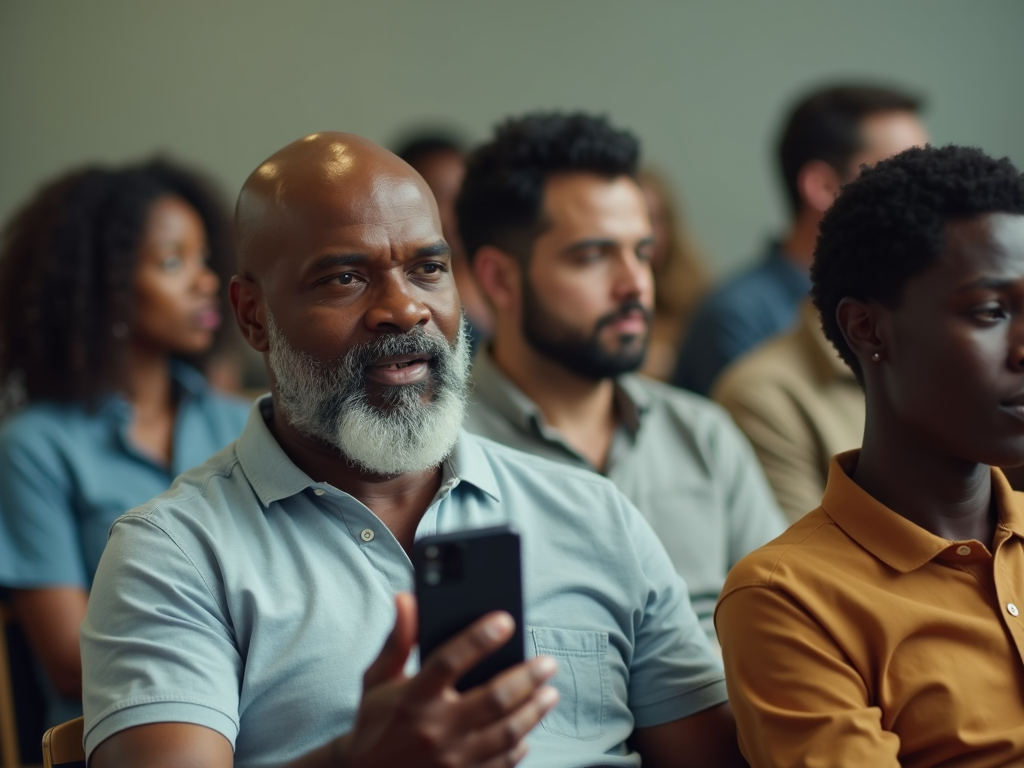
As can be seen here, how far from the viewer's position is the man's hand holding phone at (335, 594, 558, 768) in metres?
0.98

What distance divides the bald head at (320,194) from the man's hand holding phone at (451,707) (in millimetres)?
563

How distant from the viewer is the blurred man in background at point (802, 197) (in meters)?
3.16

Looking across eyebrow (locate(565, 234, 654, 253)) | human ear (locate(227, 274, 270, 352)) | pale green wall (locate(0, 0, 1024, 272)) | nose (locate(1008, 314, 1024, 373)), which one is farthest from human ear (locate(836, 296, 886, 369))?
pale green wall (locate(0, 0, 1024, 272))

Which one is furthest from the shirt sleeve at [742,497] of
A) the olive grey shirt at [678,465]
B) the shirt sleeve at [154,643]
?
the shirt sleeve at [154,643]

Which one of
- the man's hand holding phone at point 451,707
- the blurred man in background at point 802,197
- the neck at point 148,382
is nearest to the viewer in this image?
the man's hand holding phone at point 451,707

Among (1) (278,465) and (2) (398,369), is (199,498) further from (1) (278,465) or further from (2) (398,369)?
(2) (398,369)

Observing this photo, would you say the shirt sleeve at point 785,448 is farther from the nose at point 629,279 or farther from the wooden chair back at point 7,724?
the wooden chair back at point 7,724

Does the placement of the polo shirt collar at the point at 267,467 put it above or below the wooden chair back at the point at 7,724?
above

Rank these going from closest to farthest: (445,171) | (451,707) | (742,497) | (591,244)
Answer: (451,707) < (742,497) < (591,244) < (445,171)

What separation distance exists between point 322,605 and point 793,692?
0.52m

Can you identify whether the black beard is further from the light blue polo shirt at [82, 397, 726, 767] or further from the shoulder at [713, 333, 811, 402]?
the light blue polo shirt at [82, 397, 726, 767]

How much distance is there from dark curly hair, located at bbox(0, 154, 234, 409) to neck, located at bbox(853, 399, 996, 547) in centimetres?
173

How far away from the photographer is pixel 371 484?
1425 mm

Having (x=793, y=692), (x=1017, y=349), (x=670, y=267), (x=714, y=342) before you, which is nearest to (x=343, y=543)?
(x=793, y=692)
